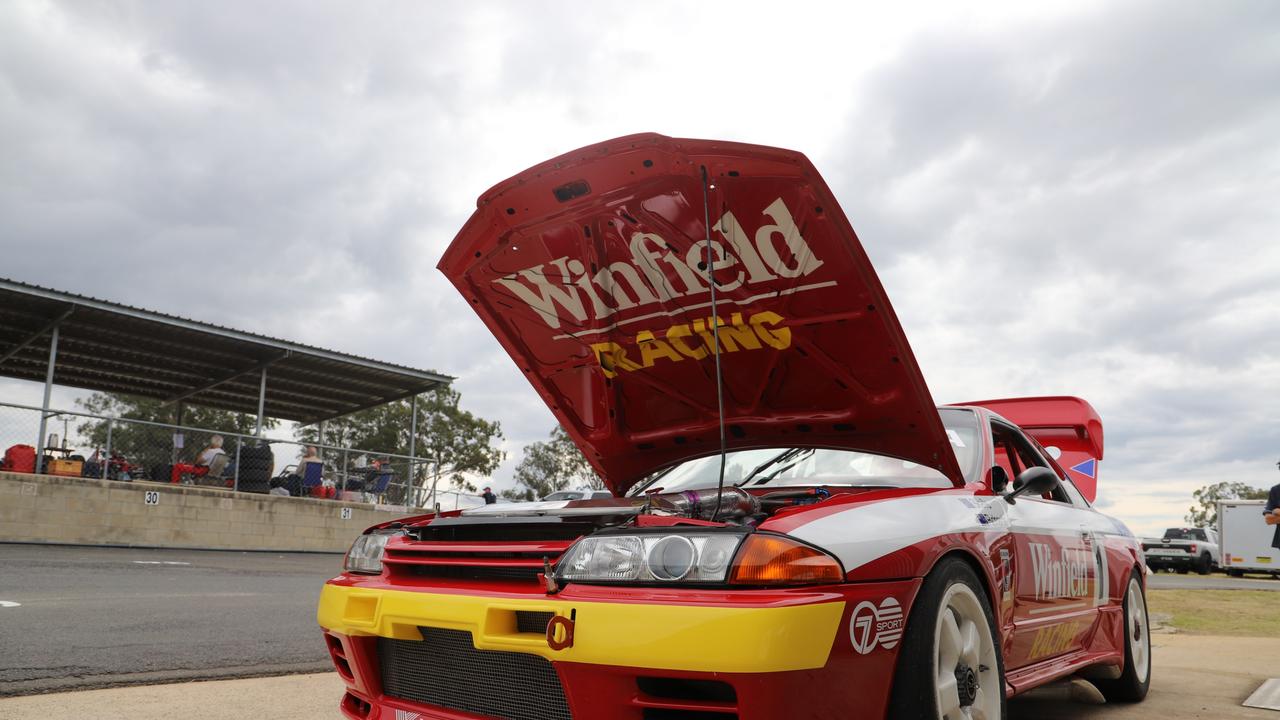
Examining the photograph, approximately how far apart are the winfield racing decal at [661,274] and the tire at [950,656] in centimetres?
111

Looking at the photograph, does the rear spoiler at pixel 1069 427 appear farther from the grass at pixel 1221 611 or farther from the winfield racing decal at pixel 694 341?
the winfield racing decal at pixel 694 341

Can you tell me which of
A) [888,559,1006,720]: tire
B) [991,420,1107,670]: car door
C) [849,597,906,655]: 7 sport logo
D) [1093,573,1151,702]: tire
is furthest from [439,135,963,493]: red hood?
[1093,573,1151,702]: tire

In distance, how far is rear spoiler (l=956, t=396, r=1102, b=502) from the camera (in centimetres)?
785

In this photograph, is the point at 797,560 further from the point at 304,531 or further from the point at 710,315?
the point at 304,531

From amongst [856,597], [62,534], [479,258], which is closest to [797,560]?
[856,597]

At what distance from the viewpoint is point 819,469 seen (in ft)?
12.3

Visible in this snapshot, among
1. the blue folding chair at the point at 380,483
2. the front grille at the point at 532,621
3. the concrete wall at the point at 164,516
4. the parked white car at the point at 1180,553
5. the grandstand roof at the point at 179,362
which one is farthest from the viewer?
the parked white car at the point at 1180,553

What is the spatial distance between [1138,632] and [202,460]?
17.1m

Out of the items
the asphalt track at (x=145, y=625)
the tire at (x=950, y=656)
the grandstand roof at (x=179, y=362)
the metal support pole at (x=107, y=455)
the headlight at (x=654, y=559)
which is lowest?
the asphalt track at (x=145, y=625)

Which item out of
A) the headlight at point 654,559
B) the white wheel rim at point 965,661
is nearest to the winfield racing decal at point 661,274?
the headlight at point 654,559

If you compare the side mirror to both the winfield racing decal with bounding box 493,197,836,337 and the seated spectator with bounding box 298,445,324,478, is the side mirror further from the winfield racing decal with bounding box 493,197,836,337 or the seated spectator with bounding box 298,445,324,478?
the seated spectator with bounding box 298,445,324,478

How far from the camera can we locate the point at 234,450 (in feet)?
59.7

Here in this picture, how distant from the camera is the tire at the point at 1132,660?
4633mm

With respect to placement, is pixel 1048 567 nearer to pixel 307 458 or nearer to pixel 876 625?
pixel 876 625
